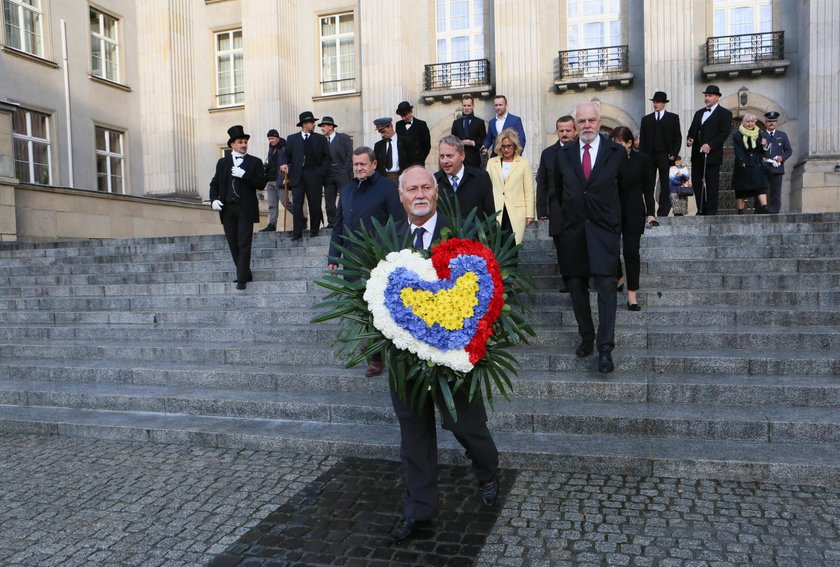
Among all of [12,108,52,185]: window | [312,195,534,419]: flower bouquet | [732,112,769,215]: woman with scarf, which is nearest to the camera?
[312,195,534,419]: flower bouquet

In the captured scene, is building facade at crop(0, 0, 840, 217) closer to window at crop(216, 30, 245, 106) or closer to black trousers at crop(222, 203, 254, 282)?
window at crop(216, 30, 245, 106)

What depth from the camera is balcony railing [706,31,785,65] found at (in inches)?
712

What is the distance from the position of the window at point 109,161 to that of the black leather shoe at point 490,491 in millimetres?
21433

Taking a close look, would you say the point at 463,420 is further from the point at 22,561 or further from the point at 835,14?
the point at 835,14

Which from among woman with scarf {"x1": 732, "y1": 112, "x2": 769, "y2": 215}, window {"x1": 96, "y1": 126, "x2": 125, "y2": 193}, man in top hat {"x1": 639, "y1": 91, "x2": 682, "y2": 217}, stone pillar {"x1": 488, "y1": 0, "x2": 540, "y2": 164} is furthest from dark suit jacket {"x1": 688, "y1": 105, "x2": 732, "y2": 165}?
window {"x1": 96, "y1": 126, "x2": 125, "y2": 193}

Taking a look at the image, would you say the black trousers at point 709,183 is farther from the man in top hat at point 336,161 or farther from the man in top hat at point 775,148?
the man in top hat at point 336,161

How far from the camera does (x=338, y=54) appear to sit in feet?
75.5

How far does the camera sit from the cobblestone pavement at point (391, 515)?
3.51 metres

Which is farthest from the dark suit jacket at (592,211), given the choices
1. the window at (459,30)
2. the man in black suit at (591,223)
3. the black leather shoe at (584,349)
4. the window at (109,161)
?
the window at (109,161)

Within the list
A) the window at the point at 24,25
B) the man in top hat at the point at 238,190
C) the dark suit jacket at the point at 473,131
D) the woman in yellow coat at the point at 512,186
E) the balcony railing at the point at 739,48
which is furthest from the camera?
the window at the point at 24,25

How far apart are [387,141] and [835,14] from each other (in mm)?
12337

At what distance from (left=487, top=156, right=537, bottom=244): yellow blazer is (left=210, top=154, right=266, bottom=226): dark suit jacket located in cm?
331

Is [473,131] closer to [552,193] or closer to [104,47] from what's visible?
[552,193]

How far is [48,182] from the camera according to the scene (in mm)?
20672
